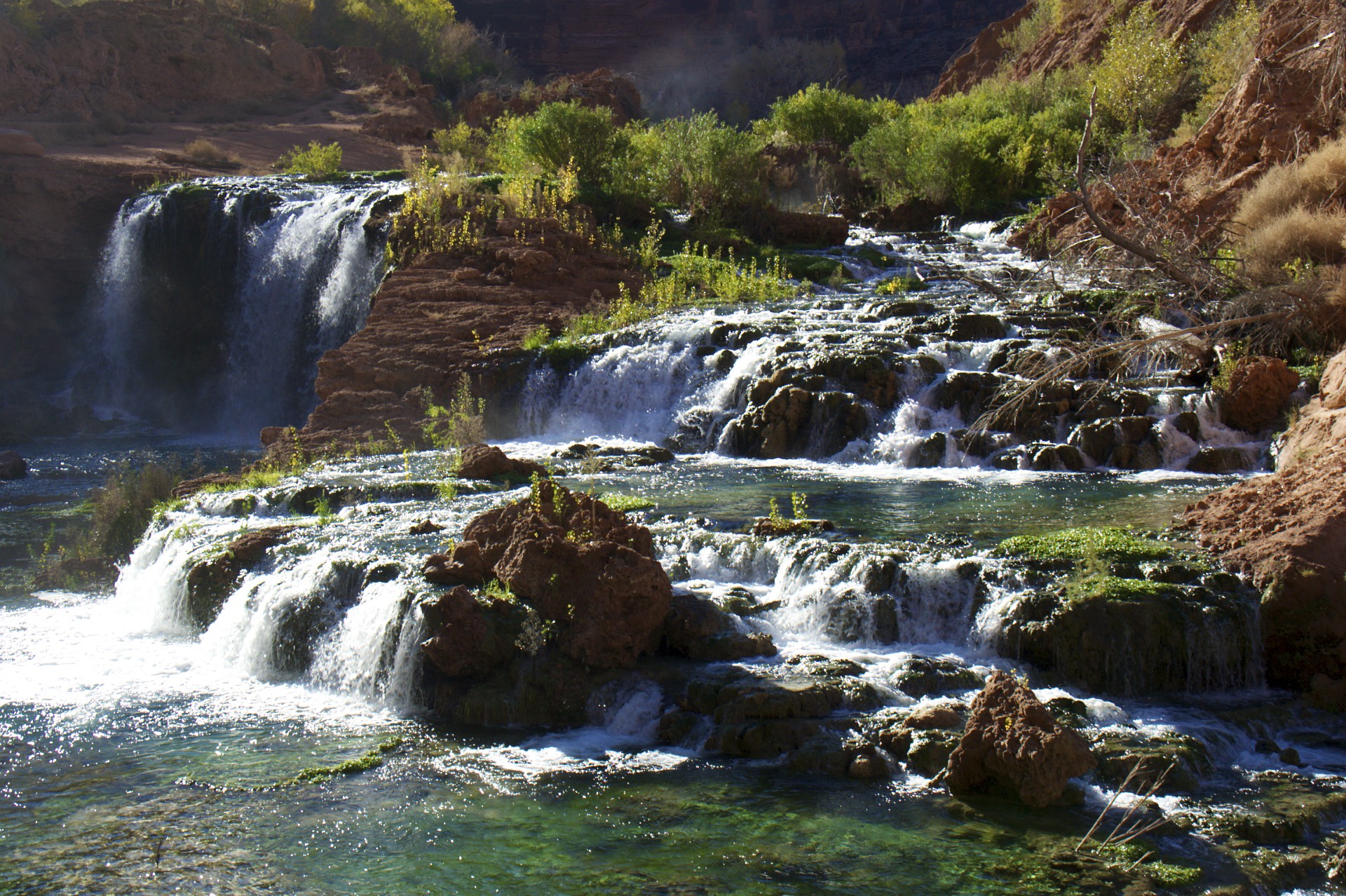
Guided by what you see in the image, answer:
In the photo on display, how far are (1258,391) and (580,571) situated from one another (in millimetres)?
7188

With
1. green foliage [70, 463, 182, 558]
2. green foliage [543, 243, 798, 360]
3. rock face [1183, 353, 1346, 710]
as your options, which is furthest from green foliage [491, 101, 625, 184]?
rock face [1183, 353, 1346, 710]

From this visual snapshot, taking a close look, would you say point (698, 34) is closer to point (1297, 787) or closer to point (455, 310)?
point (455, 310)

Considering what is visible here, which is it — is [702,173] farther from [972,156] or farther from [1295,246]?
[1295,246]

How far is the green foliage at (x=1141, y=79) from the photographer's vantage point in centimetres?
2270

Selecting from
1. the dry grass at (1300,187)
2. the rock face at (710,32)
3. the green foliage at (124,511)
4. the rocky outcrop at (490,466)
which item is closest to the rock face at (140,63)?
the rock face at (710,32)

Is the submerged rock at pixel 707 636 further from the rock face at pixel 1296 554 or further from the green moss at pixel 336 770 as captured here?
the rock face at pixel 1296 554

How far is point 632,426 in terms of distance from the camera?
14.3 metres

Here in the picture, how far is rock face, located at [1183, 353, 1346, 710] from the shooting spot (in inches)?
257

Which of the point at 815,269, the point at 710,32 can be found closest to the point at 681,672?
the point at 815,269

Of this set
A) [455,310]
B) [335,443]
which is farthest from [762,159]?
[335,443]

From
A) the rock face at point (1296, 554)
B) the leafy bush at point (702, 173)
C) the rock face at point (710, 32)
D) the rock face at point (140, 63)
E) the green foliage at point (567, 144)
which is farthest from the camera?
the rock face at point (710, 32)

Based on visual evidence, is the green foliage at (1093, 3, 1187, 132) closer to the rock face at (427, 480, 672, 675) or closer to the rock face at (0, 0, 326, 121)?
the rock face at (427, 480, 672, 675)

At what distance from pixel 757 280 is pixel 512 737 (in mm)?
12076

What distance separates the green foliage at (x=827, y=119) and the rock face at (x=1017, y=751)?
24.5 metres
